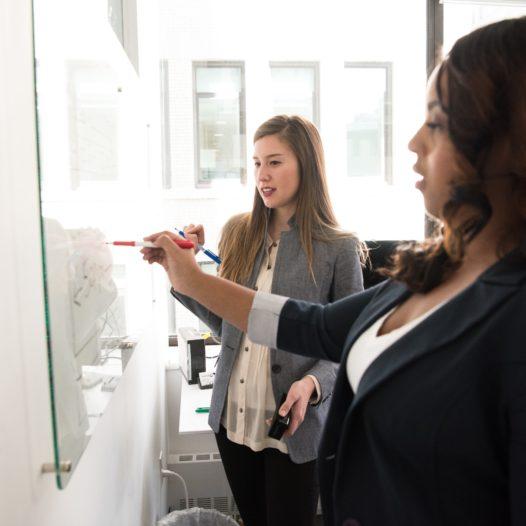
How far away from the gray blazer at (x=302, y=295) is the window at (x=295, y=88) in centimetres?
152

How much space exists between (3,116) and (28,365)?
0.97 feet

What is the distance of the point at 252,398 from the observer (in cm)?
150

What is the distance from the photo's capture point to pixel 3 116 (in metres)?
0.58

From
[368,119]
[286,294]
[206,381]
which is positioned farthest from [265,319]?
[368,119]

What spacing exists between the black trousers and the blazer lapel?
0.81 metres

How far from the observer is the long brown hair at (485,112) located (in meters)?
0.64

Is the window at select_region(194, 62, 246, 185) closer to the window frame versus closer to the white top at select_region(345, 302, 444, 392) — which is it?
the window frame

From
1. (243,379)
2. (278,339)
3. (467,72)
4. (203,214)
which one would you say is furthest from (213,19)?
(467,72)

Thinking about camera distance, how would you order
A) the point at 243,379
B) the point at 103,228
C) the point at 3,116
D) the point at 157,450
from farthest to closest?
the point at 157,450 → the point at 243,379 → the point at 103,228 → the point at 3,116

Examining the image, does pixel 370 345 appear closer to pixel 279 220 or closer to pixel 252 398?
pixel 252 398

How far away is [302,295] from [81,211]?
795 mm

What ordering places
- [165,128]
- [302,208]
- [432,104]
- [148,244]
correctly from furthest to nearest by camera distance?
1. [165,128]
2. [302,208]
3. [148,244]
4. [432,104]

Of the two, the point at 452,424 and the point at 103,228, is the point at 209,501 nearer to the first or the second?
the point at 103,228

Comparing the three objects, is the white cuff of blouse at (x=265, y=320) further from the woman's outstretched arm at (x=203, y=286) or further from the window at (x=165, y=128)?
the window at (x=165, y=128)
